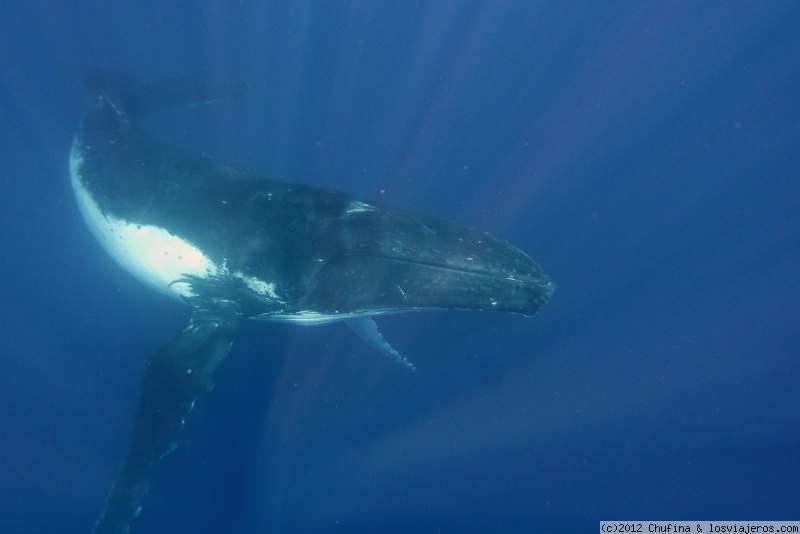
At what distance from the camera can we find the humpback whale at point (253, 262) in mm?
5645

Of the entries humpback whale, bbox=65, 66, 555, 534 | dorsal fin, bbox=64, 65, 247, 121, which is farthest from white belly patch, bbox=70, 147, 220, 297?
dorsal fin, bbox=64, 65, 247, 121

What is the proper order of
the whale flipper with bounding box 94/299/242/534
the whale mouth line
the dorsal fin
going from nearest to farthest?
the whale flipper with bounding box 94/299/242/534
the whale mouth line
the dorsal fin

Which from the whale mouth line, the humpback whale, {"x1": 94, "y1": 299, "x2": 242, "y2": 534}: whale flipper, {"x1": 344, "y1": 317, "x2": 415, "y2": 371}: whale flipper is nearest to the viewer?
{"x1": 94, "y1": 299, "x2": 242, "y2": 534}: whale flipper

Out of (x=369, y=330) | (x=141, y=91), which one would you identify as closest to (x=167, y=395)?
(x=369, y=330)

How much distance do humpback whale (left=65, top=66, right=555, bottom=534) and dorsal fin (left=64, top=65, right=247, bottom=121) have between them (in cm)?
311

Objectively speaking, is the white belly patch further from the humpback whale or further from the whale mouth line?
the whale mouth line

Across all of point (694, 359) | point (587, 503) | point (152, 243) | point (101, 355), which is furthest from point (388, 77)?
point (587, 503)

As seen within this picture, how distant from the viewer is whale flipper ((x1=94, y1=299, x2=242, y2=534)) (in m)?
5.05

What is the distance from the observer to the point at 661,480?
32.3 ft

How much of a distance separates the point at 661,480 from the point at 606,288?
15.5 ft

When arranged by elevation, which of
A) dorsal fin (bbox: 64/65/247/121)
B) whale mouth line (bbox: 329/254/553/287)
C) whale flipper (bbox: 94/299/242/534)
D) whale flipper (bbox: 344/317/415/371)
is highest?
dorsal fin (bbox: 64/65/247/121)

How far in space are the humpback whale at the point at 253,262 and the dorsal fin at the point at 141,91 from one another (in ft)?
10.2

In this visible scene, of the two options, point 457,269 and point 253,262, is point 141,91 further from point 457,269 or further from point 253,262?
point 457,269

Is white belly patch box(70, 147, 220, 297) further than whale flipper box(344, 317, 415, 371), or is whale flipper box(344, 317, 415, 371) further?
whale flipper box(344, 317, 415, 371)
